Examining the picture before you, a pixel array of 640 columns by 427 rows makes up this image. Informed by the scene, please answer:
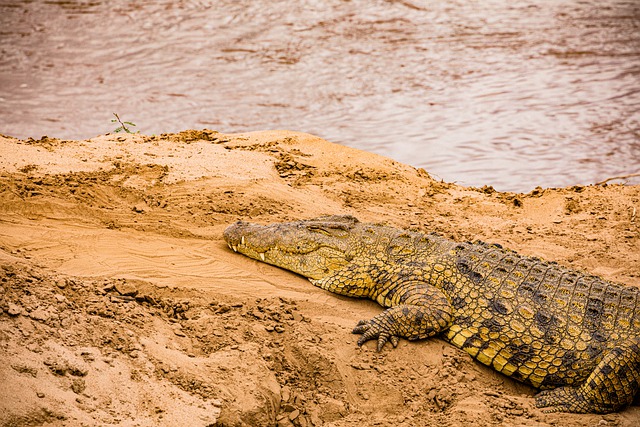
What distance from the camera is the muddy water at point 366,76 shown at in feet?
35.6

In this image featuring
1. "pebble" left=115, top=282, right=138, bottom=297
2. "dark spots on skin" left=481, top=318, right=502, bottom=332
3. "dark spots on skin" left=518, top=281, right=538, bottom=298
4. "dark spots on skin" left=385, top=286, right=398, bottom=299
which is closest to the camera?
"pebble" left=115, top=282, right=138, bottom=297

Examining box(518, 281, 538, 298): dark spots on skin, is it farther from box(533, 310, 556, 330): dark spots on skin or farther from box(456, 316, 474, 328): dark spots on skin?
box(456, 316, 474, 328): dark spots on skin

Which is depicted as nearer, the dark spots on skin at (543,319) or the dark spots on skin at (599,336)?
the dark spots on skin at (599,336)

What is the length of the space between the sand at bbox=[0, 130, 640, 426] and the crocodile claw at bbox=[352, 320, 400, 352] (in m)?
0.06

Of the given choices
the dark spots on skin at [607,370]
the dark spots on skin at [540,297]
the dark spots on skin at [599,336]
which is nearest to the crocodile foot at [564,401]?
the dark spots on skin at [607,370]

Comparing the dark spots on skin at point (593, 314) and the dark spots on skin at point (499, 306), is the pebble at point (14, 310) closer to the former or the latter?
the dark spots on skin at point (499, 306)

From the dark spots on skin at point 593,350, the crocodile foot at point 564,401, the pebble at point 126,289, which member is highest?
the pebble at point 126,289

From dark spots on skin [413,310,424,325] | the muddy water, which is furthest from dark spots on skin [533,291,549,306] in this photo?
the muddy water

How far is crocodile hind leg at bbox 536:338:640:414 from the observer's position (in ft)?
13.7

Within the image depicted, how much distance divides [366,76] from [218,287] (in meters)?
9.30

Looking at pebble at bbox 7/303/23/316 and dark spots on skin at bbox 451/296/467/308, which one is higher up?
pebble at bbox 7/303/23/316

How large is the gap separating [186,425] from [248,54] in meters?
11.8

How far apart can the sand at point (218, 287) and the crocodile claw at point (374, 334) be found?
6cm

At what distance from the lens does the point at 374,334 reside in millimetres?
4449
